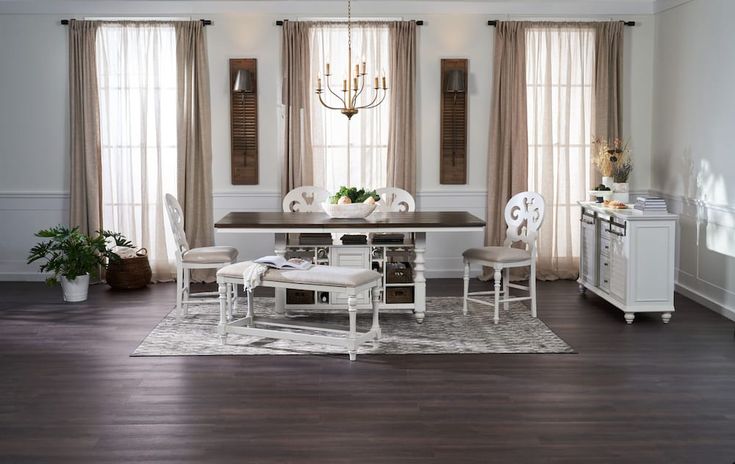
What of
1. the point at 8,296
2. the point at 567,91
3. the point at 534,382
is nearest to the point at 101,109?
the point at 8,296

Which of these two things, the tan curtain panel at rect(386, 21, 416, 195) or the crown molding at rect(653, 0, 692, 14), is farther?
the tan curtain panel at rect(386, 21, 416, 195)

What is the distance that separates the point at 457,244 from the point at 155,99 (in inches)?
126

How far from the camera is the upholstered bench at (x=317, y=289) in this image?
5.48 meters

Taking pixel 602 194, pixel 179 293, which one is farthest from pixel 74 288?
pixel 602 194

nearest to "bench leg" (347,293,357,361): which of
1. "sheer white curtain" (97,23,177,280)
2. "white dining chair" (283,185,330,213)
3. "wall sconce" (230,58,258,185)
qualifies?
"white dining chair" (283,185,330,213)

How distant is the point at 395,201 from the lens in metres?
7.39

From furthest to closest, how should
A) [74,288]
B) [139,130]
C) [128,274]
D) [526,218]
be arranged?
[139,130] → [128,274] → [74,288] → [526,218]

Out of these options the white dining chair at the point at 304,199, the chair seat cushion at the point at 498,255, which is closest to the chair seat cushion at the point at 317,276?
the chair seat cushion at the point at 498,255

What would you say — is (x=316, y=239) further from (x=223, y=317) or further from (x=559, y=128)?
(x=559, y=128)

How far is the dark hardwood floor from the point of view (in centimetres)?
394

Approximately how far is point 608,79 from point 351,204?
10.9 ft

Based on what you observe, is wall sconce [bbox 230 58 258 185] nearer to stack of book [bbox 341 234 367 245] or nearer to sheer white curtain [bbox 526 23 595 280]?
Result: stack of book [bbox 341 234 367 245]

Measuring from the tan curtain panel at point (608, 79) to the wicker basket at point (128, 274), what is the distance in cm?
442

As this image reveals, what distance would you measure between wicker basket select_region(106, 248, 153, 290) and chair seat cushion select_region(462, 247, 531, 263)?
9.98 ft
